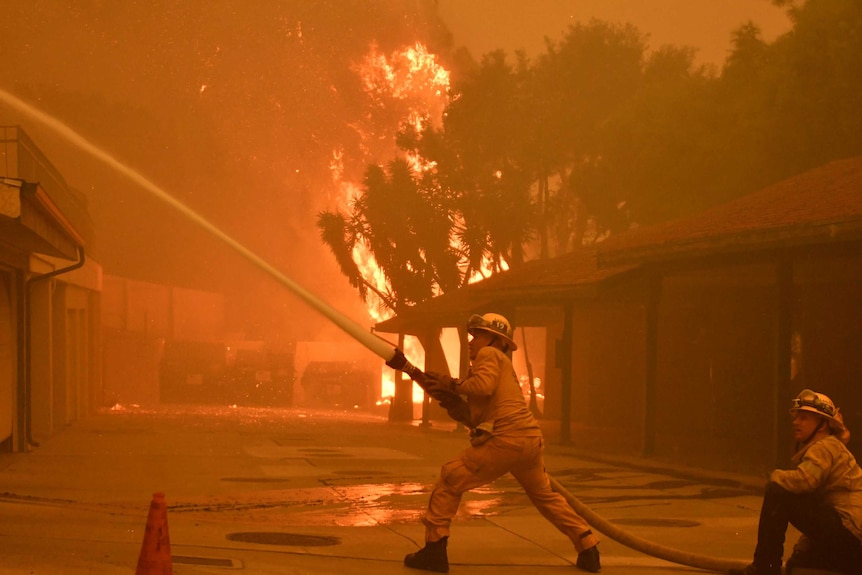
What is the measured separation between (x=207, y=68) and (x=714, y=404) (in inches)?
3641

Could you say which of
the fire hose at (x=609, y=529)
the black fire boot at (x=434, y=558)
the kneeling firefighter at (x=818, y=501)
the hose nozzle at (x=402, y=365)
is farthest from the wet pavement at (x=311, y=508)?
the kneeling firefighter at (x=818, y=501)

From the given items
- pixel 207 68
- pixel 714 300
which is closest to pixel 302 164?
pixel 207 68

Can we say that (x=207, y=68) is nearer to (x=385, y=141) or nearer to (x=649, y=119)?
(x=385, y=141)

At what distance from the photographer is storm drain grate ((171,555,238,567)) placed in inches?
298

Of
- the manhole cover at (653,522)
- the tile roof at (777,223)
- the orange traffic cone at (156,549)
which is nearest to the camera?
the orange traffic cone at (156,549)

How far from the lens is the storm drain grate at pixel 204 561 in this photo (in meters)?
7.58

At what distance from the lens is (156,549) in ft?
21.3

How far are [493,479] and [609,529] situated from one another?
1.12 metres

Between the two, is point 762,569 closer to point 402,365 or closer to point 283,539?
point 402,365

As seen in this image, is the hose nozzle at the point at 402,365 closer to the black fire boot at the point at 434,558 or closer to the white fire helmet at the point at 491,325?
the white fire helmet at the point at 491,325

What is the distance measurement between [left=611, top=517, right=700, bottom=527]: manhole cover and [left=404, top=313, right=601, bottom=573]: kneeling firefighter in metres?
2.61

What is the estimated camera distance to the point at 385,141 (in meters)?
66.6

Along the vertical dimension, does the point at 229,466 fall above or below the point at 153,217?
Answer: below

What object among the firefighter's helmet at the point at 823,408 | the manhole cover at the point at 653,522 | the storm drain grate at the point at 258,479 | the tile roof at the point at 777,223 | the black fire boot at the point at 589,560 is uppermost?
the tile roof at the point at 777,223
